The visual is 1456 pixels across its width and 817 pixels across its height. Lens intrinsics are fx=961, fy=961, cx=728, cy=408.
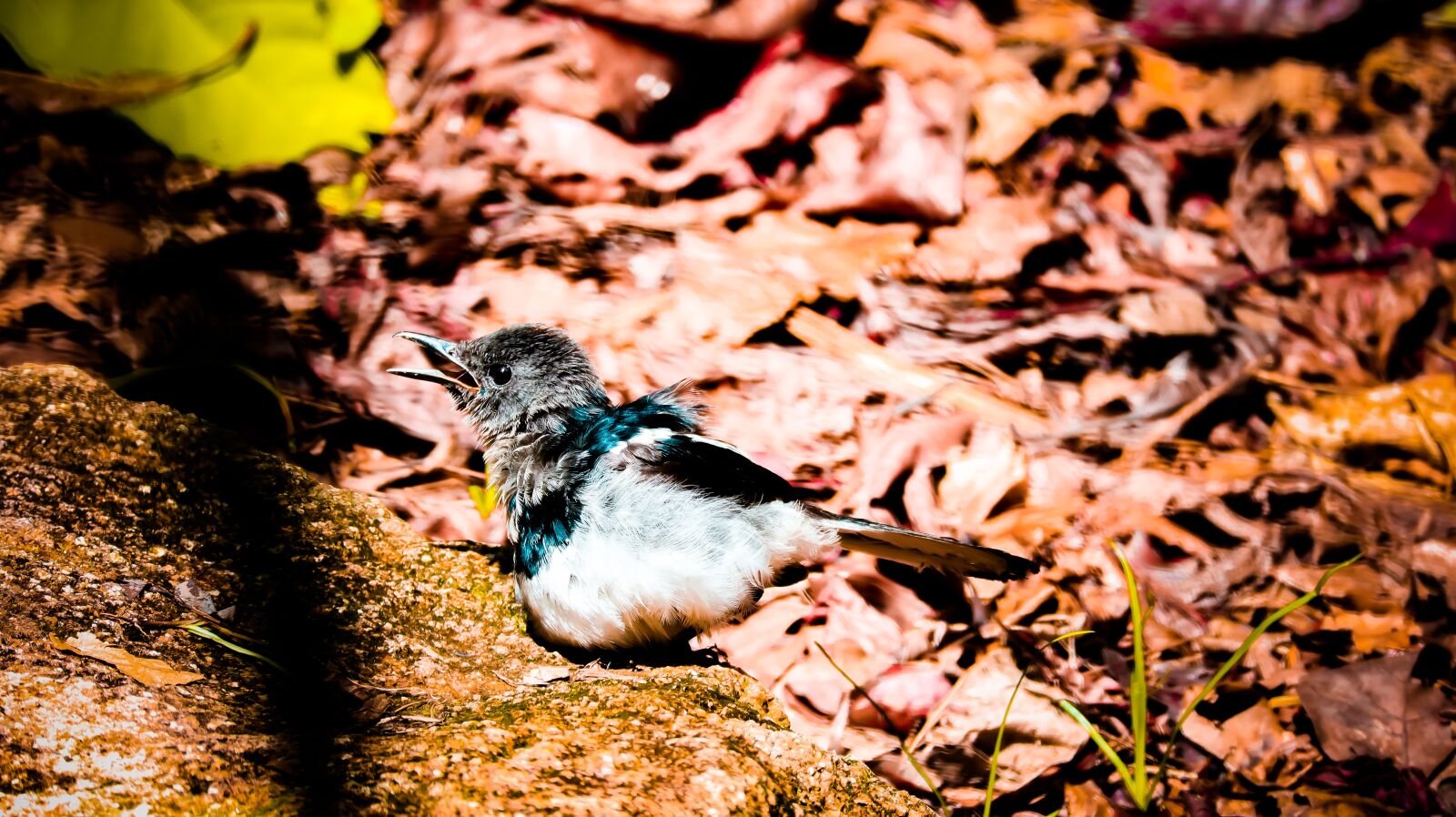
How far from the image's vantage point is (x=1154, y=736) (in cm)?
302

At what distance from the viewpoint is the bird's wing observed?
2.76m

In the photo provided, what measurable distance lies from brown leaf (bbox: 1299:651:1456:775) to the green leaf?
14.7ft

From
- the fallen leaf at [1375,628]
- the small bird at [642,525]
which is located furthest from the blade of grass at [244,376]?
the fallen leaf at [1375,628]

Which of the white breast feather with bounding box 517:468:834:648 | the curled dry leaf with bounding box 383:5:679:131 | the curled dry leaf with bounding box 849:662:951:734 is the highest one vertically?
the curled dry leaf with bounding box 383:5:679:131

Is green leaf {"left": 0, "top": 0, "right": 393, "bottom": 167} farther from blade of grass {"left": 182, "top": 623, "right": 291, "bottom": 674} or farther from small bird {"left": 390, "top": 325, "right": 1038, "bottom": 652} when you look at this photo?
blade of grass {"left": 182, "top": 623, "right": 291, "bottom": 674}

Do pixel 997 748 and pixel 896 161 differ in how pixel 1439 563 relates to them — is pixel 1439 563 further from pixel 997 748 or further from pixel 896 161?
pixel 896 161

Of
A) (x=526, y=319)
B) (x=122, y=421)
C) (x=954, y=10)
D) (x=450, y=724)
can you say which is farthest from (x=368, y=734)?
(x=954, y=10)

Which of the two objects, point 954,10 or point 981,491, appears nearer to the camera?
point 981,491

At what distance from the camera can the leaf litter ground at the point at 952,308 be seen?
122 inches

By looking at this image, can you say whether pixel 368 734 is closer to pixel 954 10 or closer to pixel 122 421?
pixel 122 421

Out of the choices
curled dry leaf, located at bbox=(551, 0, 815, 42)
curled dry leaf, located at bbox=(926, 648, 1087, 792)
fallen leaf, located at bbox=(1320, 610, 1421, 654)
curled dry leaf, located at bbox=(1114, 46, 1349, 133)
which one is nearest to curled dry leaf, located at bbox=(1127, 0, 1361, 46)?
curled dry leaf, located at bbox=(1114, 46, 1349, 133)

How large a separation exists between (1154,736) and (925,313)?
205 centimetres

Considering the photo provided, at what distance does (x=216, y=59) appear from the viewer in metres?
4.14

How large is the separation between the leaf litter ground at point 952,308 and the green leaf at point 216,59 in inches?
6.3
